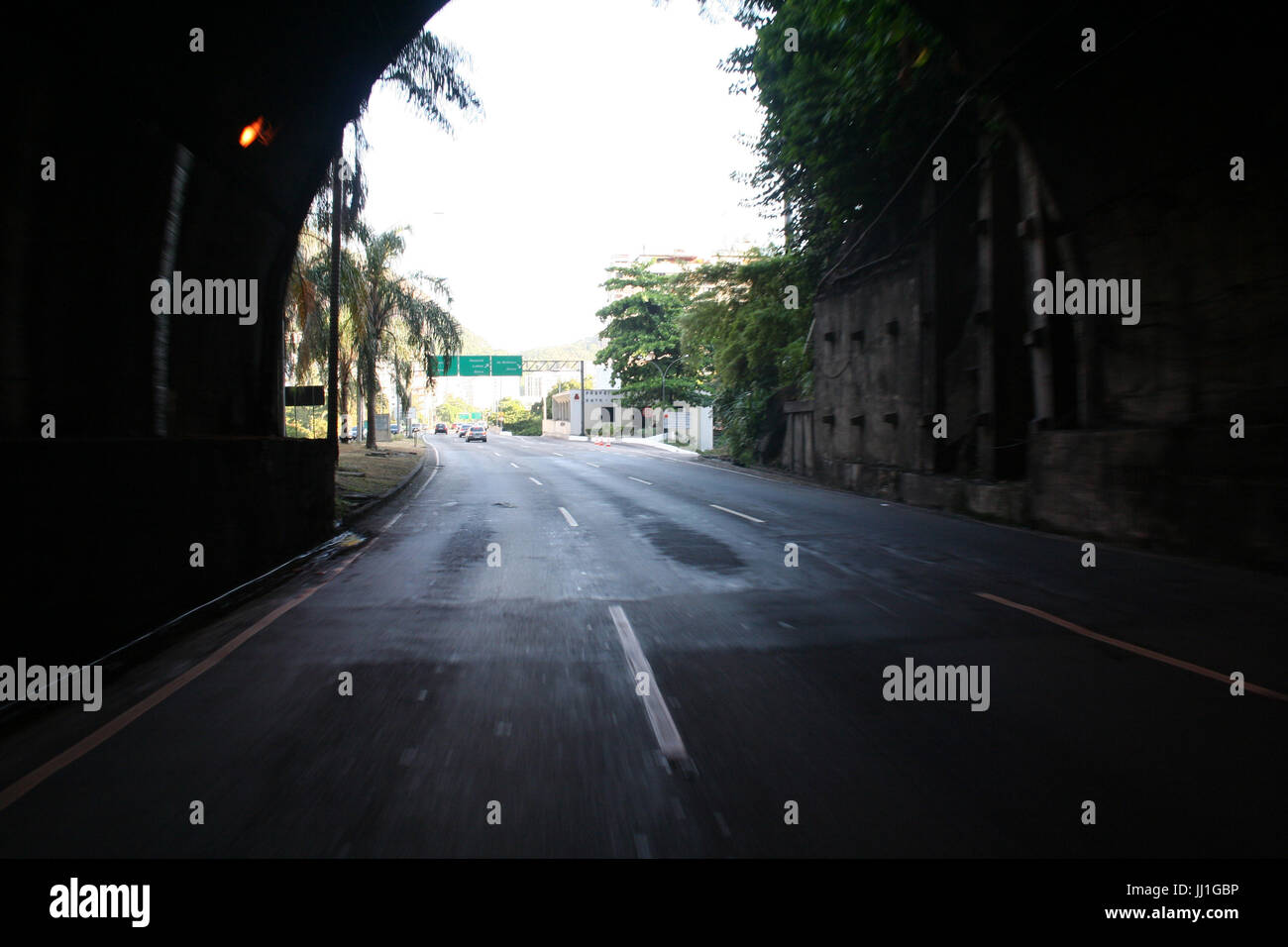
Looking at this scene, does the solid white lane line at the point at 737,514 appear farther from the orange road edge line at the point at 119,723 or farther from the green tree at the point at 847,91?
the orange road edge line at the point at 119,723

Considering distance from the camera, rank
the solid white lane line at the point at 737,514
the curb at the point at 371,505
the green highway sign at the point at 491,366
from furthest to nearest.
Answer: the green highway sign at the point at 491,366 → the curb at the point at 371,505 → the solid white lane line at the point at 737,514

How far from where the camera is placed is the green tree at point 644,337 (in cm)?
5722

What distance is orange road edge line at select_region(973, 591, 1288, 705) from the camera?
16.6ft

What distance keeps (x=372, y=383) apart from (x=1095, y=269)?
2680 centimetres

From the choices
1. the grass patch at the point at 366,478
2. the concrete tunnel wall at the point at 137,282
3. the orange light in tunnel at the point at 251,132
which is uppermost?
the orange light in tunnel at the point at 251,132

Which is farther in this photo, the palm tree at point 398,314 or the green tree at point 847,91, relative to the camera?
the palm tree at point 398,314

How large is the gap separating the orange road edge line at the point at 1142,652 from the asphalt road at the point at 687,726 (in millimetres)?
36

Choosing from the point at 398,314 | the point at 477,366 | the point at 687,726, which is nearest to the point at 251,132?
the point at 687,726

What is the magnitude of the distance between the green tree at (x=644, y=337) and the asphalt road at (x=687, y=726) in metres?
48.5

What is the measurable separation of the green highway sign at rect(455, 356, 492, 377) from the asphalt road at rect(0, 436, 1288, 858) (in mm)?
61577

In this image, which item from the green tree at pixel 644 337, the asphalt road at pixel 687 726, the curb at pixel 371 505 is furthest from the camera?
the green tree at pixel 644 337

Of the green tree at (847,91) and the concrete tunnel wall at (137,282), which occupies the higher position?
the green tree at (847,91)

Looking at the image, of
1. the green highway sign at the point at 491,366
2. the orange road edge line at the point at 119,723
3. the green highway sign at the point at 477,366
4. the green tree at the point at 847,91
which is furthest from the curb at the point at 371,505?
the green highway sign at the point at 491,366
